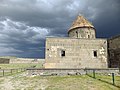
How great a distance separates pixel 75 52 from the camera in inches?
949

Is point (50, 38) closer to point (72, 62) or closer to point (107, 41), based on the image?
point (72, 62)

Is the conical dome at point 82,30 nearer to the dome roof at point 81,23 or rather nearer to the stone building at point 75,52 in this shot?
the dome roof at point 81,23

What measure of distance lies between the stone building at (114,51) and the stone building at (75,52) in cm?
74

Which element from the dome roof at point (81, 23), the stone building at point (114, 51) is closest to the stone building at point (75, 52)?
the stone building at point (114, 51)

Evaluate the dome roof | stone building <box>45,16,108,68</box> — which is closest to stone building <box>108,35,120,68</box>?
stone building <box>45,16,108,68</box>

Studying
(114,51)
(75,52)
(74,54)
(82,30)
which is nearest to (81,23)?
(82,30)

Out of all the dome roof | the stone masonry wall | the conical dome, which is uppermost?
the dome roof

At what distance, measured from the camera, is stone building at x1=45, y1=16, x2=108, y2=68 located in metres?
23.7

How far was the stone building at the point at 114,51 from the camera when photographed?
23.0 metres

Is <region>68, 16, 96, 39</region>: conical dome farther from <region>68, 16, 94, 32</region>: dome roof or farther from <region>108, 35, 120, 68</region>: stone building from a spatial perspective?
<region>108, 35, 120, 68</region>: stone building

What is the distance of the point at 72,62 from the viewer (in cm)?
2389

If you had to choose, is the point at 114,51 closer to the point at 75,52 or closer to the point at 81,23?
the point at 75,52

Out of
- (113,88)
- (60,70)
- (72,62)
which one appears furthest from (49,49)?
(113,88)

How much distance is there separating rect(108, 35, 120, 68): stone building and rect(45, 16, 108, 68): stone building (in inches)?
29.1
